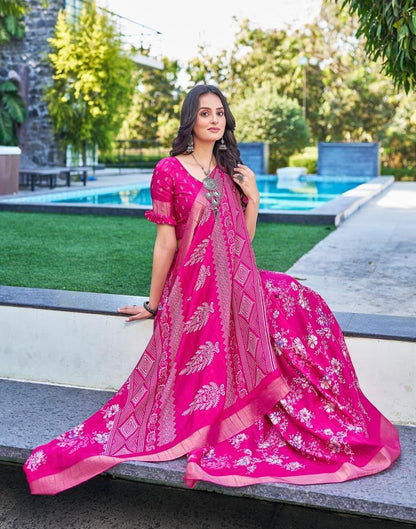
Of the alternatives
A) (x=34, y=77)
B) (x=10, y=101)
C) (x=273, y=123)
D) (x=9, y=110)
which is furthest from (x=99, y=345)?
(x=273, y=123)

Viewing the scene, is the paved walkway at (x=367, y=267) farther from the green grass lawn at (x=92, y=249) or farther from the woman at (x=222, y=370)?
the woman at (x=222, y=370)

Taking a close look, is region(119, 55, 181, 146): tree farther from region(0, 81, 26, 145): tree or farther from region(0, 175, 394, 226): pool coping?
region(0, 175, 394, 226): pool coping

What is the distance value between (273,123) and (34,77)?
8409mm

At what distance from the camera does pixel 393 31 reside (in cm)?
465

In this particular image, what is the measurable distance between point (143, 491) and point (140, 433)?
315 millimetres

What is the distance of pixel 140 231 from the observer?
934 centimetres

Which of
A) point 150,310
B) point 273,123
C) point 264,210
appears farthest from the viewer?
point 273,123

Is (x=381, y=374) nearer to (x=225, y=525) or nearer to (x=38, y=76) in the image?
(x=225, y=525)

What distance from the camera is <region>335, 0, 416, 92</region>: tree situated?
168 inches

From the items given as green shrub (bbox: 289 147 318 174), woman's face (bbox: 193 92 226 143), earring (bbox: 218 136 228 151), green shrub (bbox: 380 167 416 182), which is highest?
green shrub (bbox: 289 147 318 174)

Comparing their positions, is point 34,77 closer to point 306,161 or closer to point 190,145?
point 306,161

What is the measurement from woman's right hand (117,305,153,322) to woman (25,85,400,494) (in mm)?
393

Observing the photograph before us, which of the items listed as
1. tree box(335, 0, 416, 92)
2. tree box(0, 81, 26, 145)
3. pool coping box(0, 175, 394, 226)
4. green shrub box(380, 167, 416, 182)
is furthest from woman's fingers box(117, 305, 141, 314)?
→ green shrub box(380, 167, 416, 182)

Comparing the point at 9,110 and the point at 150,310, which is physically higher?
the point at 9,110
